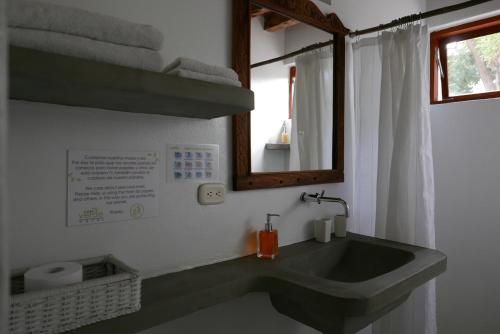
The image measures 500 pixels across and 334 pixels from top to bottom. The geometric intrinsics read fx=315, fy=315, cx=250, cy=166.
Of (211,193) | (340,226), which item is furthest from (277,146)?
(340,226)

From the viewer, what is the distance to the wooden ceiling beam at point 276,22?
1281 millimetres

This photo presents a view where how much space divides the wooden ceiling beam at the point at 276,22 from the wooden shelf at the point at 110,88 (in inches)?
21.4

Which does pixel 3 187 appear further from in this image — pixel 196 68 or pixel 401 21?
pixel 401 21

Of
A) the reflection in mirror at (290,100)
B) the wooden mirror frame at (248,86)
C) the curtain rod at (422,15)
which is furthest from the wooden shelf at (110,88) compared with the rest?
the curtain rod at (422,15)

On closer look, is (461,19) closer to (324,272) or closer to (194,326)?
(324,272)

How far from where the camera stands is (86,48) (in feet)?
2.09

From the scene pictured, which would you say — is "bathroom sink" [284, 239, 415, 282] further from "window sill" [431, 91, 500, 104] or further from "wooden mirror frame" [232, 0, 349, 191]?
"window sill" [431, 91, 500, 104]

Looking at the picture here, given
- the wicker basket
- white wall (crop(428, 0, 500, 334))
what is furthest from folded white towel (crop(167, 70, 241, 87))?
white wall (crop(428, 0, 500, 334))

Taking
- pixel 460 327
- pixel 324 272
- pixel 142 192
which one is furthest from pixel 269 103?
pixel 460 327

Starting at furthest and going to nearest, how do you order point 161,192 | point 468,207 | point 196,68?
1. point 468,207
2. point 161,192
3. point 196,68

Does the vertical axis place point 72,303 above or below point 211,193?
below

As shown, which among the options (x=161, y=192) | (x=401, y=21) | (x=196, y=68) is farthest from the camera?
(x=401, y=21)

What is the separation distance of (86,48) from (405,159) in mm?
1360

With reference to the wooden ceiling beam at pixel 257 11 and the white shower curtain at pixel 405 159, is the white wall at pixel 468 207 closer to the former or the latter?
the white shower curtain at pixel 405 159
